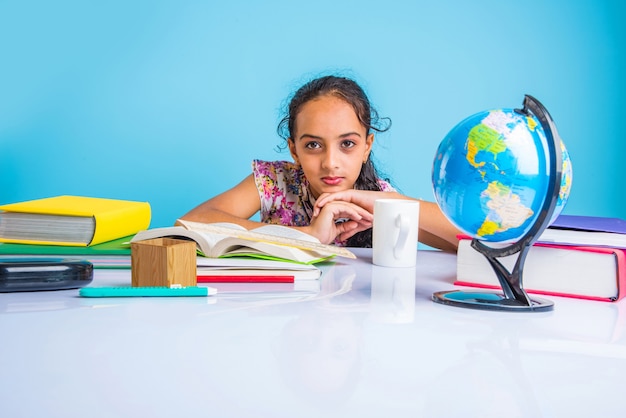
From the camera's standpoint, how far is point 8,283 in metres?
1.04

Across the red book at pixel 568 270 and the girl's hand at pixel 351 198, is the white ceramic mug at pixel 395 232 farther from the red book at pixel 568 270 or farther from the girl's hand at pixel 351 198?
the girl's hand at pixel 351 198

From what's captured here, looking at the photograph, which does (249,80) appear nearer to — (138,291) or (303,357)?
(138,291)

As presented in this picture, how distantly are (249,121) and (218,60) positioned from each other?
333 mm

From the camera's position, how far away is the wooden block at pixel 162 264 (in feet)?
3.42

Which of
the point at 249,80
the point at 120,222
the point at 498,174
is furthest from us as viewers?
the point at 249,80

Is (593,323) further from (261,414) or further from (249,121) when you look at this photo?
(249,121)

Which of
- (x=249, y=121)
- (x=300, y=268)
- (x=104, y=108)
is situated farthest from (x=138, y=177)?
(x=300, y=268)

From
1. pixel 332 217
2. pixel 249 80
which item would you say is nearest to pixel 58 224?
pixel 332 217

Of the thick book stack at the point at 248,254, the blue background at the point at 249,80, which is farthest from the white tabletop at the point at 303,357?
the blue background at the point at 249,80

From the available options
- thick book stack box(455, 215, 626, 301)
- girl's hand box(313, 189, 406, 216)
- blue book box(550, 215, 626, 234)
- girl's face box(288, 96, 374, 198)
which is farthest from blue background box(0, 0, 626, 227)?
thick book stack box(455, 215, 626, 301)

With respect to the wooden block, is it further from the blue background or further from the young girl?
the blue background

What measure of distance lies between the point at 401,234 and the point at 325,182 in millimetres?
921

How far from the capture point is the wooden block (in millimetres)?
1042

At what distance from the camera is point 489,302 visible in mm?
1026
